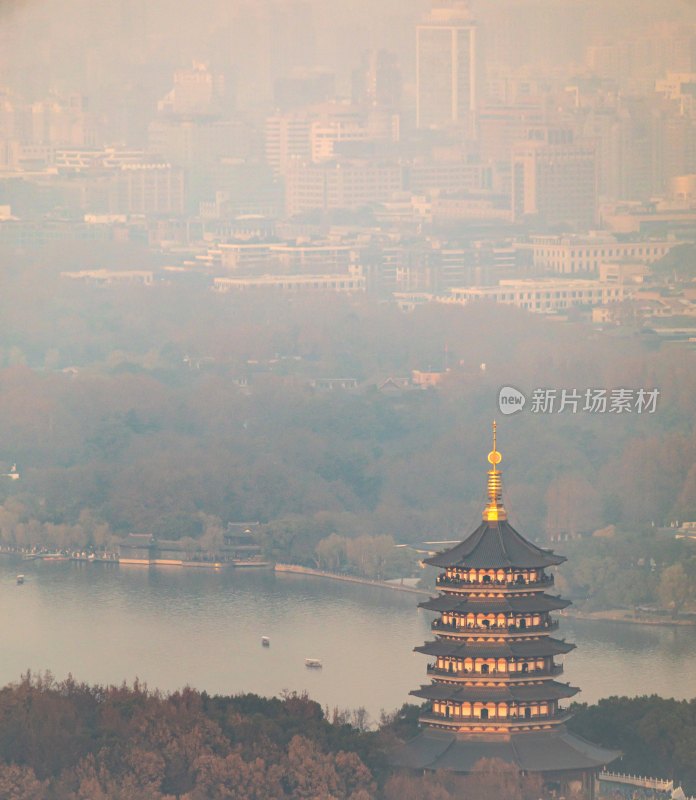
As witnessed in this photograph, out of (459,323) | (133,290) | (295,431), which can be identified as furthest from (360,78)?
(295,431)

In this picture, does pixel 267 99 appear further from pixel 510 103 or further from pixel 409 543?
pixel 409 543

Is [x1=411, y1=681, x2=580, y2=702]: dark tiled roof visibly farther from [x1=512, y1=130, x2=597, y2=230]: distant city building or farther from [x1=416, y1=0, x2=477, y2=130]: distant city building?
[x1=512, y1=130, x2=597, y2=230]: distant city building

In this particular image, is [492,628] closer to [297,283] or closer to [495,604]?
[495,604]

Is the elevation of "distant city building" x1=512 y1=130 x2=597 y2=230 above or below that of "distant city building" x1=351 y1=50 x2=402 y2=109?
below

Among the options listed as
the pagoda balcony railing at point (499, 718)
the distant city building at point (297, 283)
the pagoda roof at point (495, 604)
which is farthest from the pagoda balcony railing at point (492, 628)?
the distant city building at point (297, 283)

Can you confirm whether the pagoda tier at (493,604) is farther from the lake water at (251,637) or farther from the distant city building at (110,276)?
the distant city building at (110,276)

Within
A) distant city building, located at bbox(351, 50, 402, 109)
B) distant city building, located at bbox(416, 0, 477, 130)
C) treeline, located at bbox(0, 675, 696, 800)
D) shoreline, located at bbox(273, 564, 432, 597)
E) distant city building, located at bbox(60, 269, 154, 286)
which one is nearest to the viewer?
treeline, located at bbox(0, 675, 696, 800)

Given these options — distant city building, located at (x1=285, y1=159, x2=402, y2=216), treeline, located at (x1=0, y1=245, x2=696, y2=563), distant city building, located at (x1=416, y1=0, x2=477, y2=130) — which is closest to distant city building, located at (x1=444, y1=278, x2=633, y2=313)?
treeline, located at (x1=0, y1=245, x2=696, y2=563)
